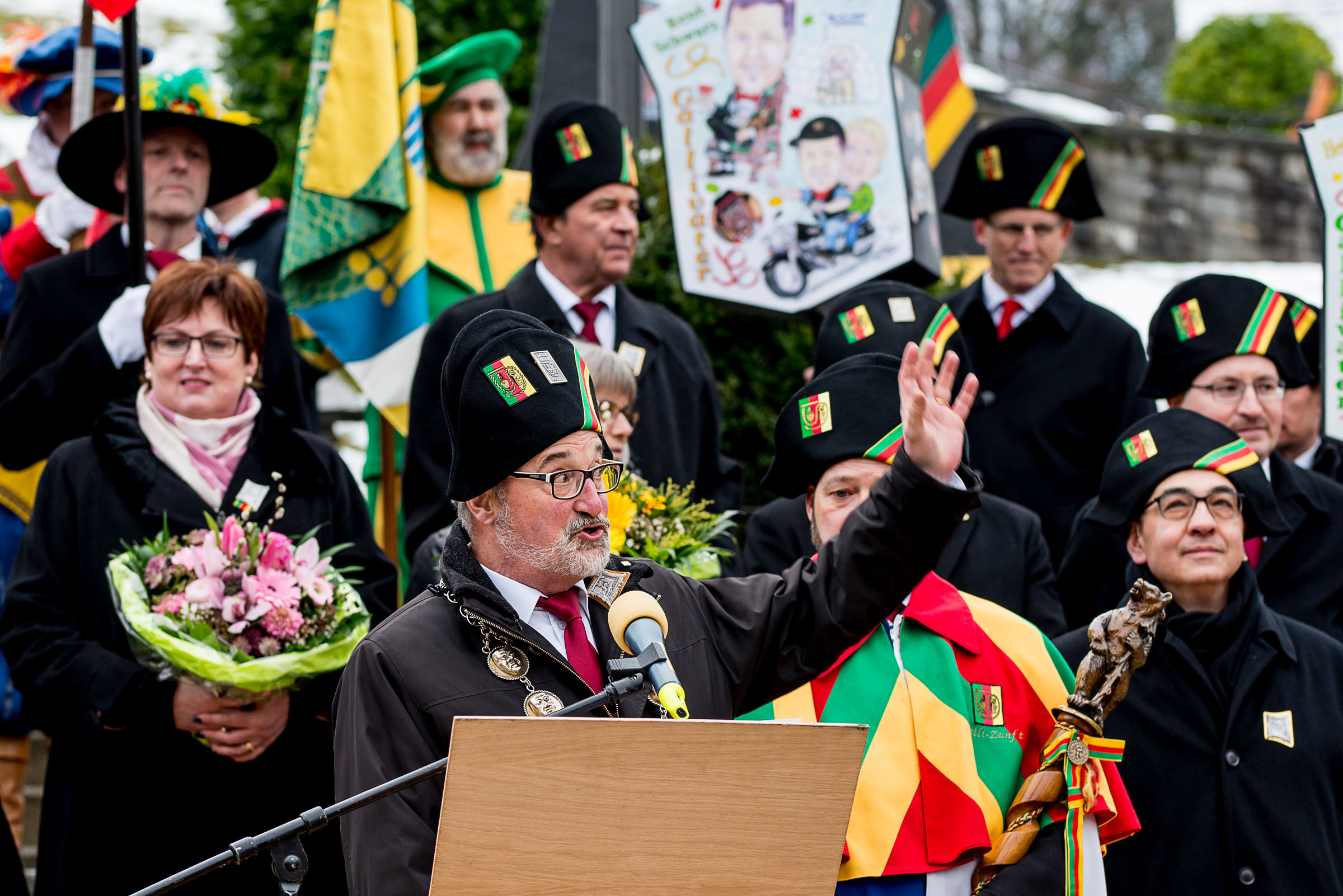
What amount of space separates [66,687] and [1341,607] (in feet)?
13.1

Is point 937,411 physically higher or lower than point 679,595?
higher

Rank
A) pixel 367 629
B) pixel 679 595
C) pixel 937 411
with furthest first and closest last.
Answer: pixel 367 629, pixel 679 595, pixel 937 411

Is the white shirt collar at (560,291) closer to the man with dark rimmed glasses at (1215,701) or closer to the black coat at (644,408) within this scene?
the black coat at (644,408)

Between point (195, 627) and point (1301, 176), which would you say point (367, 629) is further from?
point (1301, 176)

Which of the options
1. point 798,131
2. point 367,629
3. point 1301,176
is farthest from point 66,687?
point 1301,176

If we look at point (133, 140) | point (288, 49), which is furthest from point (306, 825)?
point (288, 49)

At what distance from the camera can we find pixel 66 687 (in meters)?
4.50

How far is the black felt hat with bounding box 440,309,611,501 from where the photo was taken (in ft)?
11.0

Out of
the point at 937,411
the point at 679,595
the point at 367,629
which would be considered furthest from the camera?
the point at 367,629

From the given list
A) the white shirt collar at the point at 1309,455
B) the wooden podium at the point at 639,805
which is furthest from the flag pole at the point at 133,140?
the white shirt collar at the point at 1309,455

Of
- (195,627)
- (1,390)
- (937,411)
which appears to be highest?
(937,411)

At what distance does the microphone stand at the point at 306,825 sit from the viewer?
2.59m

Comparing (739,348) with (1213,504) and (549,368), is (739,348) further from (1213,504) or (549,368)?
(549,368)

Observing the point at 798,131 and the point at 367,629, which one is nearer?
the point at 367,629
